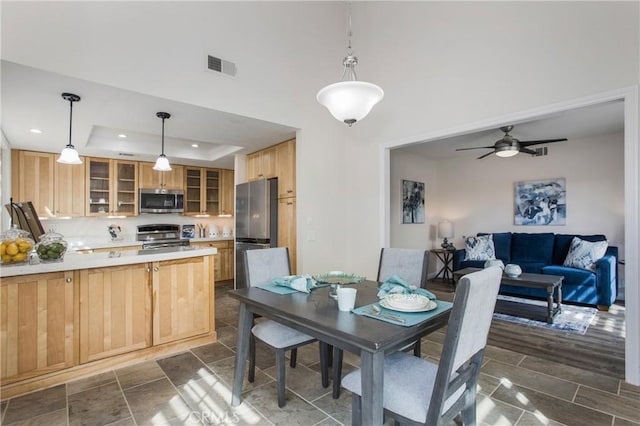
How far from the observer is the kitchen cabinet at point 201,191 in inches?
235

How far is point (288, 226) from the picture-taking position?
161 inches

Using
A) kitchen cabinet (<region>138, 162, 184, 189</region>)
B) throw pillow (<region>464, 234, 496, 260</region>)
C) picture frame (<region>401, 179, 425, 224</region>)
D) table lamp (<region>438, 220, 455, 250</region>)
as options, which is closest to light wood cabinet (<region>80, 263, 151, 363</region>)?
kitchen cabinet (<region>138, 162, 184, 189</region>)

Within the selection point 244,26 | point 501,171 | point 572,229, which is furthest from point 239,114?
point 572,229

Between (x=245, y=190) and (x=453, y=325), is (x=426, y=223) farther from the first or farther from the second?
(x=453, y=325)

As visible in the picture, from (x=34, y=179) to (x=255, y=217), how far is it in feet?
10.5

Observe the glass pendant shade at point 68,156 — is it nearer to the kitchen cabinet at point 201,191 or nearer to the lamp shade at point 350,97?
the lamp shade at point 350,97

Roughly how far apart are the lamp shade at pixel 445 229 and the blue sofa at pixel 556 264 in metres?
0.85

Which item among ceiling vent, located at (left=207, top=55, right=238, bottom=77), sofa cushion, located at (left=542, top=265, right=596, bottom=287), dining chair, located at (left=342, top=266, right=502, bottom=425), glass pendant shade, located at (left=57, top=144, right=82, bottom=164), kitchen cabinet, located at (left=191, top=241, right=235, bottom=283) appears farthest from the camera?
kitchen cabinet, located at (left=191, top=241, right=235, bottom=283)

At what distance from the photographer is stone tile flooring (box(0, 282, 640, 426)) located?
1.91 meters

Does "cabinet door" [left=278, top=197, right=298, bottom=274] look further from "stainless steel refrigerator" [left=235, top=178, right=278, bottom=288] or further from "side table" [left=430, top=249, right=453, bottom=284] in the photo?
"side table" [left=430, top=249, right=453, bottom=284]

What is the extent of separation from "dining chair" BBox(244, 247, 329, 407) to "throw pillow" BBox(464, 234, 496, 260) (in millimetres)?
4066

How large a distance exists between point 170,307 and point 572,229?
19.8 ft

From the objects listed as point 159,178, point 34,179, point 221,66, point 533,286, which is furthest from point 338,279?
point 34,179

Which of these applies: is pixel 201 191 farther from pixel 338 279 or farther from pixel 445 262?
pixel 445 262
